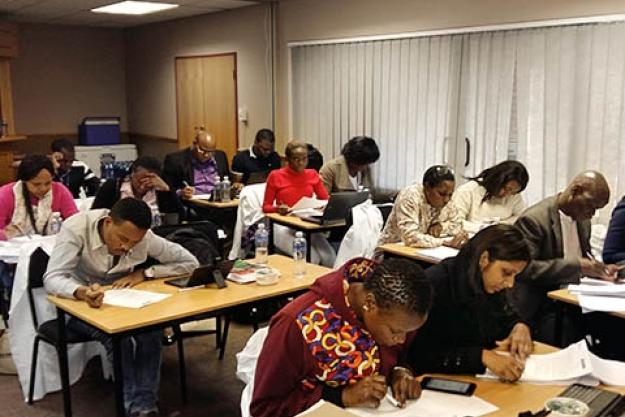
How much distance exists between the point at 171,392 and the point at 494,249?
7.07 ft

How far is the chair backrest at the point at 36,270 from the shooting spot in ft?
10.6

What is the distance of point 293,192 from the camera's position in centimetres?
537

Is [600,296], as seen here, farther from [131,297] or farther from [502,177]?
[131,297]

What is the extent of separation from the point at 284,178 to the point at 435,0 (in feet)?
6.44

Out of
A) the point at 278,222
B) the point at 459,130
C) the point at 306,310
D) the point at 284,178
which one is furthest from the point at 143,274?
the point at 459,130

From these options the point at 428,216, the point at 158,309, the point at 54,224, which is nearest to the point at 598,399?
the point at 158,309

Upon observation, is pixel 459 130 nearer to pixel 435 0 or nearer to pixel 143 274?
pixel 435 0

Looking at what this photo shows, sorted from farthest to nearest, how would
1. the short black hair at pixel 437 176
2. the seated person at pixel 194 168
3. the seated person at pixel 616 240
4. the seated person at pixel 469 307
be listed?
the seated person at pixel 194 168 < the short black hair at pixel 437 176 < the seated person at pixel 616 240 < the seated person at pixel 469 307

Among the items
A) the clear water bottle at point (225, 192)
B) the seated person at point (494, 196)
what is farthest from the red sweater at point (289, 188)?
the seated person at point (494, 196)

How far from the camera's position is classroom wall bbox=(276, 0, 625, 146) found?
4664 millimetres

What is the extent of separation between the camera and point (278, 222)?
5.03 meters

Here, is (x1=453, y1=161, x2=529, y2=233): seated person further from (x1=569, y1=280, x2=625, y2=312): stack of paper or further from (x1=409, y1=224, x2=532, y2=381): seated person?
(x1=409, y1=224, x2=532, y2=381): seated person

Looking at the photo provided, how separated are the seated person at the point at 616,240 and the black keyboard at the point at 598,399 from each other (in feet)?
5.66

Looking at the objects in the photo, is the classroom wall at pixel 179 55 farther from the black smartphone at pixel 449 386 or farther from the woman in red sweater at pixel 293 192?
the black smartphone at pixel 449 386
